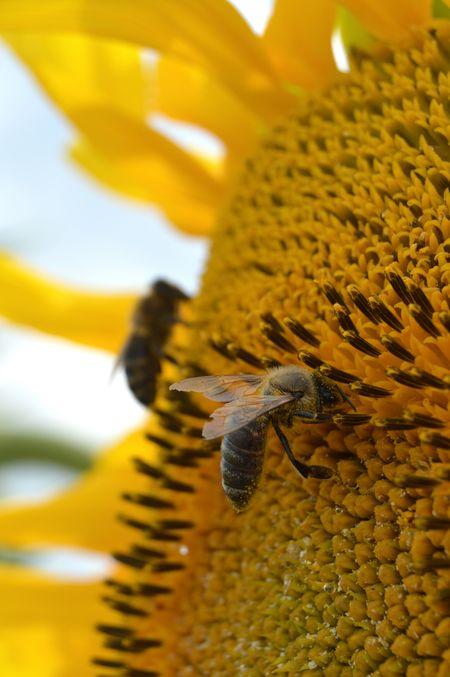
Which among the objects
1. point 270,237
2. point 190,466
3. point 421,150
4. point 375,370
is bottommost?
point 190,466

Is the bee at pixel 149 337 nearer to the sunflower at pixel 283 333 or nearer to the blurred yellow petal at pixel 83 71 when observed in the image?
the sunflower at pixel 283 333

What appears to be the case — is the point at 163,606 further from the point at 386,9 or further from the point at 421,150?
the point at 386,9

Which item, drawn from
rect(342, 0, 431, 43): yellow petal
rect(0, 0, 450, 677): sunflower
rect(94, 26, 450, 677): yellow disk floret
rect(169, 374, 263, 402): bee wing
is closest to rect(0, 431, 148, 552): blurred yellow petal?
rect(0, 0, 450, 677): sunflower

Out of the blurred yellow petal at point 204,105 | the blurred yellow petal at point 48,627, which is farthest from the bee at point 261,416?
the blurred yellow petal at point 48,627

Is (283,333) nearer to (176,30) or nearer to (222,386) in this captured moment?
(222,386)

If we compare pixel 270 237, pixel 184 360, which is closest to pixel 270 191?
pixel 270 237

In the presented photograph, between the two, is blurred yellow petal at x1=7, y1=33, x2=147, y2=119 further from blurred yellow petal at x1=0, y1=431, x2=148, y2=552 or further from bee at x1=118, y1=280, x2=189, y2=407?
blurred yellow petal at x1=0, y1=431, x2=148, y2=552
